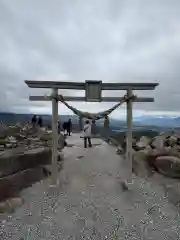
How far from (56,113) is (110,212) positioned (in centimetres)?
335

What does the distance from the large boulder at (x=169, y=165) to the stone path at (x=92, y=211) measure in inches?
35.2

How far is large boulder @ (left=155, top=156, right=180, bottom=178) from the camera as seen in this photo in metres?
10.0

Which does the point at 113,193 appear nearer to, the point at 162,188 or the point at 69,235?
the point at 162,188

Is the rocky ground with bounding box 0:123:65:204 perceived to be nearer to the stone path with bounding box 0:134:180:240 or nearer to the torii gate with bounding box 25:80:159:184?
the stone path with bounding box 0:134:180:240

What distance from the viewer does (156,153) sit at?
11.2m

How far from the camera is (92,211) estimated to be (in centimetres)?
749

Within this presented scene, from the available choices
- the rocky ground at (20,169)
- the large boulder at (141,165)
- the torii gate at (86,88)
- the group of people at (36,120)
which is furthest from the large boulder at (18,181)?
the group of people at (36,120)

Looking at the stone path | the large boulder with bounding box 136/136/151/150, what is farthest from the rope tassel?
the large boulder with bounding box 136/136/151/150

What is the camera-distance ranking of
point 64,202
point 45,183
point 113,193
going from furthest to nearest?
1. point 45,183
2. point 113,193
3. point 64,202

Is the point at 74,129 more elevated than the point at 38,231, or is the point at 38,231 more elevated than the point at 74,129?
the point at 74,129

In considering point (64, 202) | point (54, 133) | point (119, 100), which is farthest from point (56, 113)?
point (64, 202)

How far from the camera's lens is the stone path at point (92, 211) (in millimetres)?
6371

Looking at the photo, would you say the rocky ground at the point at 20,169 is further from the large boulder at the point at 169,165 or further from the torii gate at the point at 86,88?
the large boulder at the point at 169,165

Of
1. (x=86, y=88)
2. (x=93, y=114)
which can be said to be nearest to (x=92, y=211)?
(x=93, y=114)
